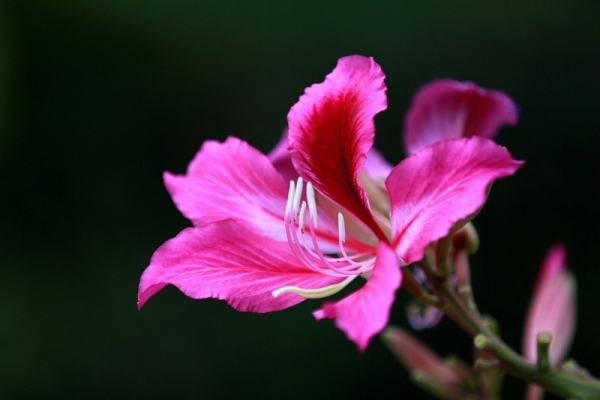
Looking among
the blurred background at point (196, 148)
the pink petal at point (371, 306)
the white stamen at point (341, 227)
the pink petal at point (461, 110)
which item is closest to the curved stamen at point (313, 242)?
the white stamen at point (341, 227)

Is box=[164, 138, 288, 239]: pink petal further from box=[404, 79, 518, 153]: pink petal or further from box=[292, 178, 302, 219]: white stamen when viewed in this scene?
box=[404, 79, 518, 153]: pink petal

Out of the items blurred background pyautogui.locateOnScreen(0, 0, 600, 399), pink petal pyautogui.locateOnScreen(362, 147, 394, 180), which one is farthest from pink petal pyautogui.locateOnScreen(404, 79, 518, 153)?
blurred background pyautogui.locateOnScreen(0, 0, 600, 399)

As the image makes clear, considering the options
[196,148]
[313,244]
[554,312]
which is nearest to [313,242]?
[313,244]

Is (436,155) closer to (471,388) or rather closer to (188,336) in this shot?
(471,388)

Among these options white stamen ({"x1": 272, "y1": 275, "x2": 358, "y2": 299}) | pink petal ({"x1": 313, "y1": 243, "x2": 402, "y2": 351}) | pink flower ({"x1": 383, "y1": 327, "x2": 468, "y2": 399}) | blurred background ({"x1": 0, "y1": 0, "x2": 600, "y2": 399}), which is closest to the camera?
pink petal ({"x1": 313, "y1": 243, "x2": 402, "y2": 351})

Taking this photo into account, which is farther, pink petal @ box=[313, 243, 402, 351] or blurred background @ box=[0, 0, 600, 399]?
blurred background @ box=[0, 0, 600, 399]

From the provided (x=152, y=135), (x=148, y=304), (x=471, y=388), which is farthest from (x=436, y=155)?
(x=152, y=135)

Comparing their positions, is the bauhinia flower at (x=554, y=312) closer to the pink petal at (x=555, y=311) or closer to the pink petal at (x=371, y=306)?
the pink petal at (x=555, y=311)
